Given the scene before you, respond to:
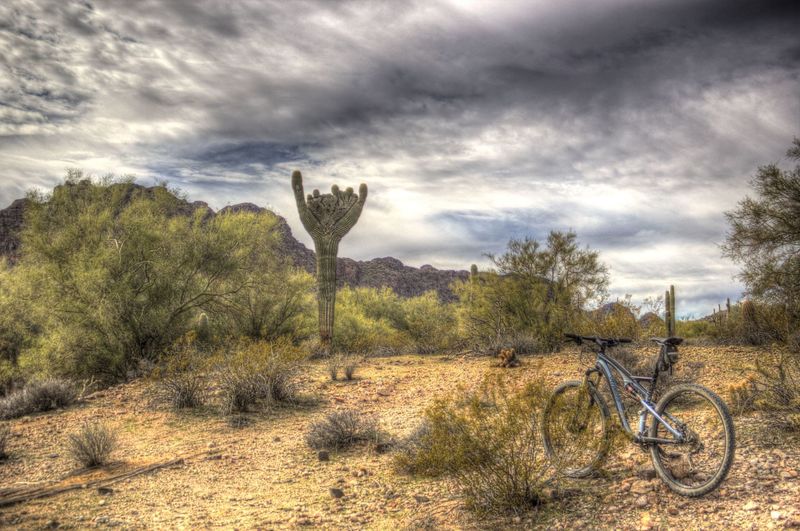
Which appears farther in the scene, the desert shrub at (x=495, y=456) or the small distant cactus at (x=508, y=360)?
the small distant cactus at (x=508, y=360)

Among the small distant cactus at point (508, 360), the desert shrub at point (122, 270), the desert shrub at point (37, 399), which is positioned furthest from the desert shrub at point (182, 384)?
the small distant cactus at point (508, 360)

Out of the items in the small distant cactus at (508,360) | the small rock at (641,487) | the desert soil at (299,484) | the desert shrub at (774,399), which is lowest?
the desert soil at (299,484)

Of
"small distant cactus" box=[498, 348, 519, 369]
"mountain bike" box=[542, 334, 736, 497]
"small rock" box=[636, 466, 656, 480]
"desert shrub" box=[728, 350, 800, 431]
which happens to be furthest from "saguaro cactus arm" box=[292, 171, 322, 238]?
"small rock" box=[636, 466, 656, 480]

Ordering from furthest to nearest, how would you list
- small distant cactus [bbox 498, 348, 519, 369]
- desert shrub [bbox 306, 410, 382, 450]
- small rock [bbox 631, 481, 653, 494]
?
small distant cactus [bbox 498, 348, 519, 369], desert shrub [bbox 306, 410, 382, 450], small rock [bbox 631, 481, 653, 494]

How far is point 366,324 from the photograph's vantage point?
26.0 metres

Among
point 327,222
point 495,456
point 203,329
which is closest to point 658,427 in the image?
point 495,456

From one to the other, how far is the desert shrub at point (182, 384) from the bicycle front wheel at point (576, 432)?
7395 mm

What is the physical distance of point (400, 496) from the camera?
18.5 feet

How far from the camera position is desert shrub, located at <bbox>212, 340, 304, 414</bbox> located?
1000 centimetres

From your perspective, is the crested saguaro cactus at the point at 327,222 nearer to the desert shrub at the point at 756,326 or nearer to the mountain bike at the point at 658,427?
the desert shrub at the point at 756,326

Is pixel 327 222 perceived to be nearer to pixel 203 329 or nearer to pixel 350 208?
pixel 350 208

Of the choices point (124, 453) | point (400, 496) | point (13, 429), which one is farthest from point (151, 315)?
point (400, 496)

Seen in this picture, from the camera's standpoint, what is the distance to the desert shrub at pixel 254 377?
32.8 feet

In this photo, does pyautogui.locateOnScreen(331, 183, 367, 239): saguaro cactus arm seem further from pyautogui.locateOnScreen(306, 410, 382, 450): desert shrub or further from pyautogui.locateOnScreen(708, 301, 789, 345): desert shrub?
pyautogui.locateOnScreen(306, 410, 382, 450): desert shrub
